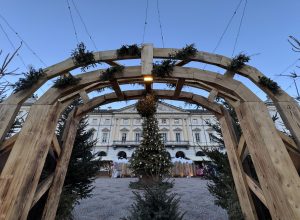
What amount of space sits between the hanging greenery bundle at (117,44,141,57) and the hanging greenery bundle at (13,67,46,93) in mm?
1167

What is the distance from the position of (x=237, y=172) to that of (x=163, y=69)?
1894mm

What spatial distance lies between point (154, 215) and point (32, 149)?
2.38 meters

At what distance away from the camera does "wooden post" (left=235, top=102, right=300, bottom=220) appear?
1.65 metres

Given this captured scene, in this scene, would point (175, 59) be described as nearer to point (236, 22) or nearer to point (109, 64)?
point (109, 64)

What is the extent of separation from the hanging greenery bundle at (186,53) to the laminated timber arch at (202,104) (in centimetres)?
9

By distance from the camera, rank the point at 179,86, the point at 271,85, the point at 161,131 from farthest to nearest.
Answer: the point at 161,131, the point at 179,86, the point at 271,85

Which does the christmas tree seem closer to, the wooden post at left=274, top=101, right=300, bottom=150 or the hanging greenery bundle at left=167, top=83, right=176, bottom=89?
the hanging greenery bundle at left=167, top=83, right=176, bottom=89

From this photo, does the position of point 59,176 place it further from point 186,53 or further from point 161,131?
point 161,131

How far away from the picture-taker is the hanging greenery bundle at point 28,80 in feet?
7.79

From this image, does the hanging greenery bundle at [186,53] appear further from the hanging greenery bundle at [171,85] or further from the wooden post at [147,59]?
the hanging greenery bundle at [171,85]

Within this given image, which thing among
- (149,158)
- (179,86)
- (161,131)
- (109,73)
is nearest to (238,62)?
(179,86)

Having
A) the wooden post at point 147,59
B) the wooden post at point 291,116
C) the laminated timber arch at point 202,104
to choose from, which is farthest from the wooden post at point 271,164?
the wooden post at point 147,59

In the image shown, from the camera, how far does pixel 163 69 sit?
2516mm

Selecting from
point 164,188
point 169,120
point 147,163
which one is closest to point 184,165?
point 147,163
